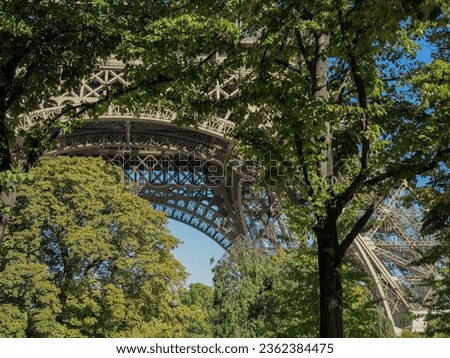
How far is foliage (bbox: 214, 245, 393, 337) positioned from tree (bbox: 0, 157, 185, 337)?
3.41 meters

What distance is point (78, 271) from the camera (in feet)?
86.7

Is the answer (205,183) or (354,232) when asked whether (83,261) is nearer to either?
(354,232)

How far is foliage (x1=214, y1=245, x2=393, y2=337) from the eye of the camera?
21203 millimetres

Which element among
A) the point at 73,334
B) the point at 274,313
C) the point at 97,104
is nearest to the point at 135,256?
the point at 73,334

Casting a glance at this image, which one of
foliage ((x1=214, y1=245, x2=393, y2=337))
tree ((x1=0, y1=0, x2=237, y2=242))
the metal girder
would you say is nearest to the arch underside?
the metal girder

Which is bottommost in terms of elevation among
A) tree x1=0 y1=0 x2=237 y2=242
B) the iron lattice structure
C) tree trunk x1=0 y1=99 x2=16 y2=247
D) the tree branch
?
A: the tree branch

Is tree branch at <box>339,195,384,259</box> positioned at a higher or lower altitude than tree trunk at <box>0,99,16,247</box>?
lower

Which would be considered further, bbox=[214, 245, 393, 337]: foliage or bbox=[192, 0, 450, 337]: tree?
bbox=[214, 245, 393, 337]: foliage

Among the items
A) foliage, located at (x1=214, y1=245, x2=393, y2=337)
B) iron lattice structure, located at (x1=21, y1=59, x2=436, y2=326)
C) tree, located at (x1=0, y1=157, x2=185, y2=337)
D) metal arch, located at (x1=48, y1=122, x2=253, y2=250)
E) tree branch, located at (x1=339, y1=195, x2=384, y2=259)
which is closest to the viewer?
tree branch, located at (x1=339, y1=195, x2=384, y2=259)

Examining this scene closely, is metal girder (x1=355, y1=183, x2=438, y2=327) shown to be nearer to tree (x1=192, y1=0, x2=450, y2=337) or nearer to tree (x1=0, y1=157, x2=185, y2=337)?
tree (x1=0, y1=157, x2=185, y2=337)

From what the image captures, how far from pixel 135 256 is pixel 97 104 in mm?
17683

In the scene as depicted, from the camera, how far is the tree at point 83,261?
24.7 metres
